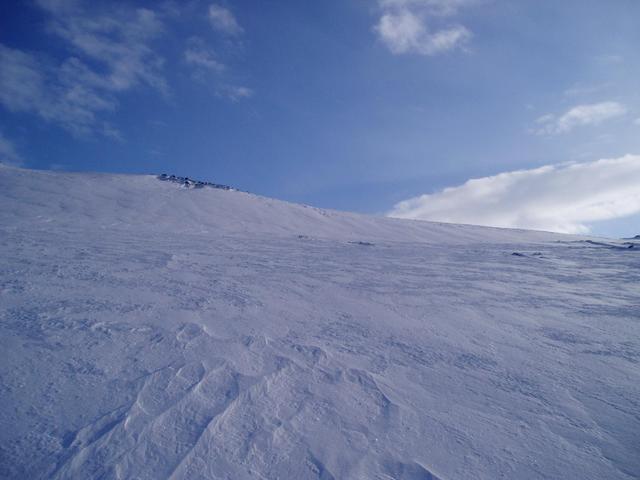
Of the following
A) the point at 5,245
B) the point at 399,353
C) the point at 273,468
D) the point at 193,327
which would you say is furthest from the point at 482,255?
the point at 5,245

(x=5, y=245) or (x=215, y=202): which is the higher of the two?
(x=215, y=202)

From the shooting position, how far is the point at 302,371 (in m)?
3.05

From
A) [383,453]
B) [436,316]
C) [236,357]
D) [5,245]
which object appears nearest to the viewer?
[383,453]

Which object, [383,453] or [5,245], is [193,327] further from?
[5,245]

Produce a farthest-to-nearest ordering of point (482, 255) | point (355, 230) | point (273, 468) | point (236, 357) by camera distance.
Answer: point (355, 230), point (482, 255), point (236, 357), point (273, 468)

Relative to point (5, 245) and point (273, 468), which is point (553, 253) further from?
point (5, 245)

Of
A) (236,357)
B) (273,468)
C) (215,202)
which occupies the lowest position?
(273,468)

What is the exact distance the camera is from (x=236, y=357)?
3.18 meters

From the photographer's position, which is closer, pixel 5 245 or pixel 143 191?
pixel 5 245

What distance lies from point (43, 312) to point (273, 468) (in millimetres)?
3080

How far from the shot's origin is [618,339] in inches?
161

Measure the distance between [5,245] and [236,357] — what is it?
19.1ft

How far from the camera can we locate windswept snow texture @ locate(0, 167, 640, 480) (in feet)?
7.17

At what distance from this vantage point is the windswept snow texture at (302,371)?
2.19 m
